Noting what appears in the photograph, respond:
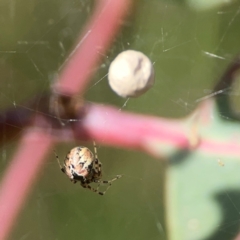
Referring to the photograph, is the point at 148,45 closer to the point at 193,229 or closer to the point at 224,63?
the point at 224,63

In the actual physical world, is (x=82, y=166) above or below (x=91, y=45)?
below

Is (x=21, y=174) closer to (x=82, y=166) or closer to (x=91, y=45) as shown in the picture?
(x=82, y=166)

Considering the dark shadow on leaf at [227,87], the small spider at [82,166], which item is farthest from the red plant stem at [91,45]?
the dark shadow on leaf at [227,87]

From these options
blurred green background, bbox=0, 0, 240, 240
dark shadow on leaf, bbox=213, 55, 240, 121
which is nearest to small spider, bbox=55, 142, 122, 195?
blurred green background, bbox=0, 0, 240, 240

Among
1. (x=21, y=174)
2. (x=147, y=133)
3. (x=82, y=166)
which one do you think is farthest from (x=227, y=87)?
(x=21, y=174)

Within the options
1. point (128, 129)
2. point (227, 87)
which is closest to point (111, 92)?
point (128, 129)

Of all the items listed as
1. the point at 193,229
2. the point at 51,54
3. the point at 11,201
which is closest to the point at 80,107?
the point at 51,54
